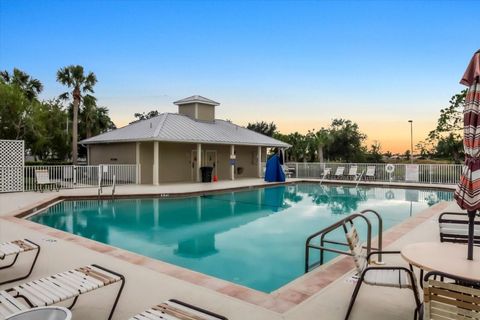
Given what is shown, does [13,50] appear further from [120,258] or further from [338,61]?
[120,258]

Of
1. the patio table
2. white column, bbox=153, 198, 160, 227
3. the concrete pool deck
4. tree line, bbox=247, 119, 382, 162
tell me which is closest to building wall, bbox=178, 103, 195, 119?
white column, bbox=153, 198, 160, 227

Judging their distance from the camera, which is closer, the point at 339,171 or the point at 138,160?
the point at 138,160

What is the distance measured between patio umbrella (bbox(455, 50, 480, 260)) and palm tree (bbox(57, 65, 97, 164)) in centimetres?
2588

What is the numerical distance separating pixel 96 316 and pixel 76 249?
2729 millimetres

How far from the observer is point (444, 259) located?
3.10 metres

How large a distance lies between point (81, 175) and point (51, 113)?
48.9 feet

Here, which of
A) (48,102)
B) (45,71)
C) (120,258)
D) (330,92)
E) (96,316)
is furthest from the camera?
(48,102)

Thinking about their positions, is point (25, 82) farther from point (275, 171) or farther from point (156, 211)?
point (156, 211)

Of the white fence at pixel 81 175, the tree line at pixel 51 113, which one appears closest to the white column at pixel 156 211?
the white fence at pixel 81 175

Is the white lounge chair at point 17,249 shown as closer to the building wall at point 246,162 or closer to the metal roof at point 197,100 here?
the metal roof at point 197,100

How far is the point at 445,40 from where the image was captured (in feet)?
53.8

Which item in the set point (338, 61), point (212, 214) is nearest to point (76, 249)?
point (212, 214)

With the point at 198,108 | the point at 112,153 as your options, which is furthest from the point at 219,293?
the point at 198,108

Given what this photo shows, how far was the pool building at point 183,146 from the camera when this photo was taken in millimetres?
18797
